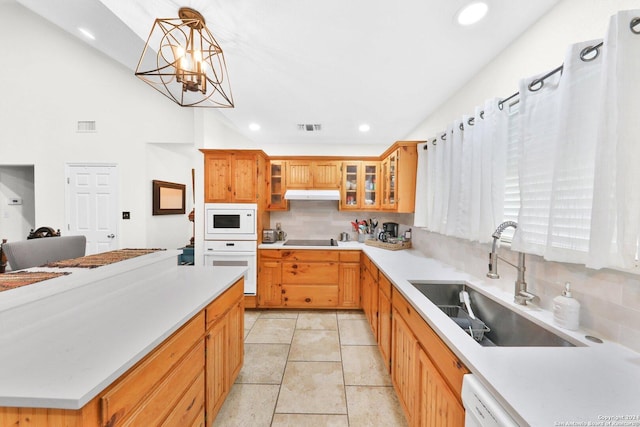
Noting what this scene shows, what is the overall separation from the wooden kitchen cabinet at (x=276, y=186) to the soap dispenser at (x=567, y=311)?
293 centimetres

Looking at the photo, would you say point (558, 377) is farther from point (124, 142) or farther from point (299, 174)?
point (124, 142)

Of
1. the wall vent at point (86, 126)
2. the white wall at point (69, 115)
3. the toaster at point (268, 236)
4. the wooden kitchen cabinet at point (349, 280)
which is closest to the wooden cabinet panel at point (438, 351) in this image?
the wooden kitchen cabinet at point (349, 280)

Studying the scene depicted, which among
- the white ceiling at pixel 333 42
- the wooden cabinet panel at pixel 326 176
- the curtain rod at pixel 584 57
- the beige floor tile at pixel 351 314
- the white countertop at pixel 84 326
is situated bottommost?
the beige floor tile at pixel 351 314

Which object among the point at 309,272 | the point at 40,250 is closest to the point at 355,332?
the point at 309,272

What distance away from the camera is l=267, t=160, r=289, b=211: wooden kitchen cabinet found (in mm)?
3408

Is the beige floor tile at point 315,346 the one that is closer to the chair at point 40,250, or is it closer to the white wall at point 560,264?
the white wall at point 560,264

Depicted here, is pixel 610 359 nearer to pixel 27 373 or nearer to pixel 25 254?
pixel 27 373

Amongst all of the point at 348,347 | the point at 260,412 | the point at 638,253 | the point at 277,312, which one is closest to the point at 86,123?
the point at 277,312

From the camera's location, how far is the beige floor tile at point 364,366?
6.08 ft

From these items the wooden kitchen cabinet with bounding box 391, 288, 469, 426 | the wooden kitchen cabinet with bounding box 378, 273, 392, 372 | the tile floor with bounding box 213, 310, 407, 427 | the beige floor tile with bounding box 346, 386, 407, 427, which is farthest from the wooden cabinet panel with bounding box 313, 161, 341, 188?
the beige floor tile with bounding box 346, 386, 407, 427

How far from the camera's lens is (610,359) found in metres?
0.79

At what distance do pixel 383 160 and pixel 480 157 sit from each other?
5.99 feet

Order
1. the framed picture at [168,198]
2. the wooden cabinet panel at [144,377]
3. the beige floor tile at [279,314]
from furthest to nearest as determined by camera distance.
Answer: the framed picture at [168,198] < the beige floor tile at [279,314] < the wooden cabinet panel at [144,377]

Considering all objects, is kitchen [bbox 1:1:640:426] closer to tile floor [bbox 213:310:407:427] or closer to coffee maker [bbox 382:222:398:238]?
coffee maker [bbox 382:222:398:238]
